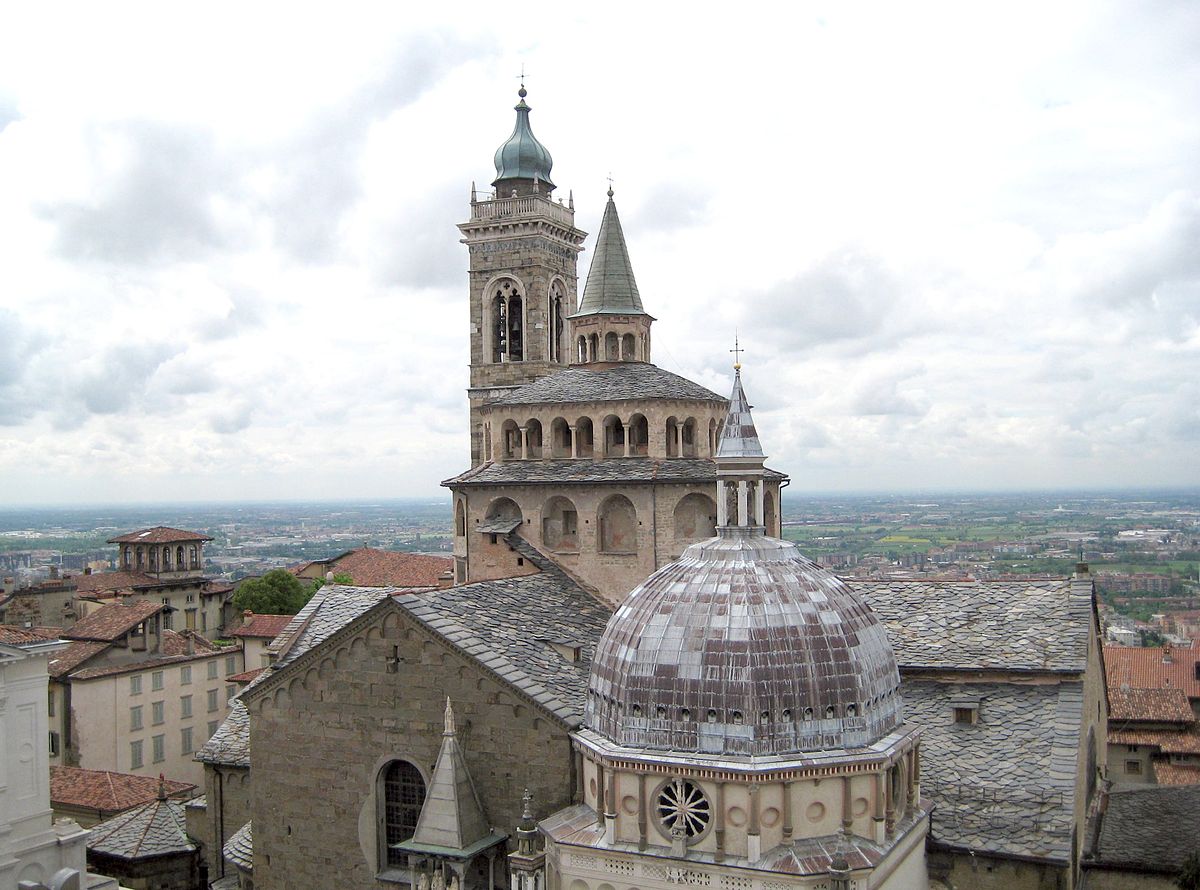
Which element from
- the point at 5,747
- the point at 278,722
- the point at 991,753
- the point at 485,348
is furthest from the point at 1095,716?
the point at 485,348

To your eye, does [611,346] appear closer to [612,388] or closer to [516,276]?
[612,388]

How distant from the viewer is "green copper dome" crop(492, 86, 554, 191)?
68.1 meters

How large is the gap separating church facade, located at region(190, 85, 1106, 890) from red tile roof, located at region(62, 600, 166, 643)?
22.7 metres

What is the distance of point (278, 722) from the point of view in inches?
1031

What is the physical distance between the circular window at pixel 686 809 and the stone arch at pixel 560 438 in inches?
675

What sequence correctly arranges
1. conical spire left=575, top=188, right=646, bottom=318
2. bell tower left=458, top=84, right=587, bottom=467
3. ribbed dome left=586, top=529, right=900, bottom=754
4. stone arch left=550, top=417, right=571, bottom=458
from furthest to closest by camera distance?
bell tower left=458, top=84, right=587, bottom=467
conical spire left=575, top=188, right=646, bottom=318
stone arch left=550, top=417, right=571, bottom=458
ribbed dome left=586, top=529, right=900, bottom=754

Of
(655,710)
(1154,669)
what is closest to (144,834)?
(655,710)

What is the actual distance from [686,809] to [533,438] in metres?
18.3

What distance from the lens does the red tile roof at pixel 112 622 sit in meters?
55.4

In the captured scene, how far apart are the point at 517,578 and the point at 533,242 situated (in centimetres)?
3837

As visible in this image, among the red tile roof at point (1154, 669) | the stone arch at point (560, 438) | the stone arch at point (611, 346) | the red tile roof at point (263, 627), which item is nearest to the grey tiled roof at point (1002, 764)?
the stone arch at point (560, 438)

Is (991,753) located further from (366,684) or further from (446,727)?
(366,684)

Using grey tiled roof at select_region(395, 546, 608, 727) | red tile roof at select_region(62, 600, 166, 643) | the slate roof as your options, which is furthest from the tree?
the slate roof

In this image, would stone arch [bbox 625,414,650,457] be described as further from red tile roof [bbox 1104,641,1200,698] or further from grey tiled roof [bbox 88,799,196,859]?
red tile roof [bbox 1104,641,1200,698]
